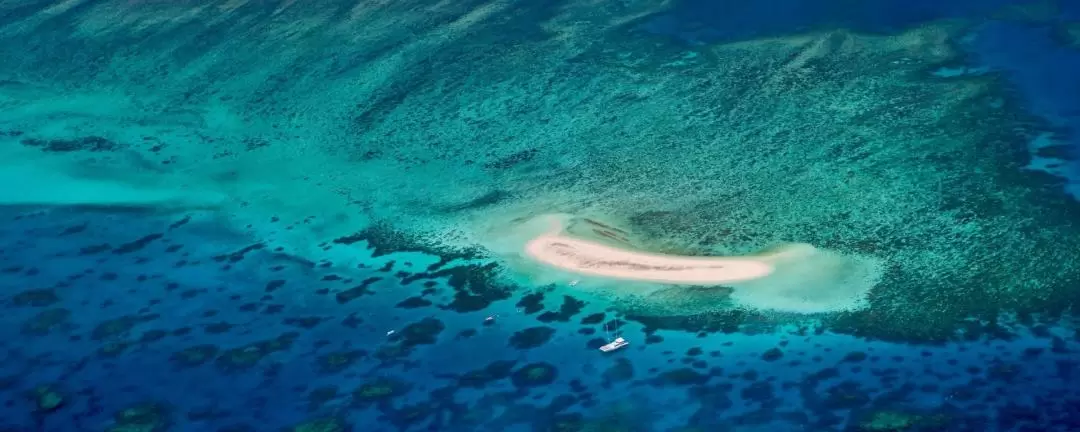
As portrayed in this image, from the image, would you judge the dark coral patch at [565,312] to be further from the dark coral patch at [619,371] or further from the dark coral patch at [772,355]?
the dark coral patch at [772,355]

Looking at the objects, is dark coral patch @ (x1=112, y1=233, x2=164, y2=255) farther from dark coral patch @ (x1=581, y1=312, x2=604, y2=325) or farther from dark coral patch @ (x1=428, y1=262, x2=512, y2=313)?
dark coral patch @ (x1=581, y1=312, x2=604, y2=325)

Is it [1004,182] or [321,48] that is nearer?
[1004,182]

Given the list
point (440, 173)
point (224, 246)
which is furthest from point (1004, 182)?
point (224, 246)

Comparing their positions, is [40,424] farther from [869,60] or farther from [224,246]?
[869,60]

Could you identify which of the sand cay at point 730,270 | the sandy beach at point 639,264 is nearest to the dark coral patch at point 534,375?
Result: the sand cay at point 730,270

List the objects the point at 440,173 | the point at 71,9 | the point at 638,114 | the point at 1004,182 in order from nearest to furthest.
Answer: the point at 1004,182 < the point at 440,173 < the point at 638,114 < the point at 71,9

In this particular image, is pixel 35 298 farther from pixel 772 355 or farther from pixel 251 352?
pixel 772 355
